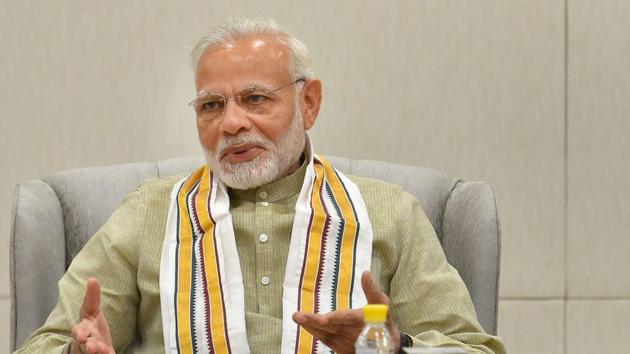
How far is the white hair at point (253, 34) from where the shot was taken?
2.43 meters

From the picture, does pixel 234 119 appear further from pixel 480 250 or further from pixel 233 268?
pixel 480 250

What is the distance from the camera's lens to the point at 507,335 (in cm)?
329

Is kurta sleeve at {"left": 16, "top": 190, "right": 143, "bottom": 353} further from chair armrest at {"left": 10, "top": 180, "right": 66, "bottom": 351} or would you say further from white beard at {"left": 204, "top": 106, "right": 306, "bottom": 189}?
white beard at {"left": 204, "top": 106, "right": 306, "bottom": 189}

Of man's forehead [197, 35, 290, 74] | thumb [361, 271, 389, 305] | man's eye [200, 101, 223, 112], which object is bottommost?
thumb [361, 271, 389, 305]

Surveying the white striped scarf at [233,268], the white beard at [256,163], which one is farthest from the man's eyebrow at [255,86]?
the white striped scarf at [233,268]

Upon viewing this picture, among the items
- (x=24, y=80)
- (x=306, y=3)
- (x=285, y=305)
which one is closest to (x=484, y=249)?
(x=285, y=305)

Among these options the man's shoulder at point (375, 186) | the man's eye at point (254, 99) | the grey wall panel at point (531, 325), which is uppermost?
the man's eye at point (254, 99)

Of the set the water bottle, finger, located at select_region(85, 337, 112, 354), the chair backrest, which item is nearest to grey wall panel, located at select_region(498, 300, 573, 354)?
the chair backrest

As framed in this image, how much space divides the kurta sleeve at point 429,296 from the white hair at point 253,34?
42cm

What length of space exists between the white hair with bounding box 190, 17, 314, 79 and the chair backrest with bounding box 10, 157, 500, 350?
0.40 metres

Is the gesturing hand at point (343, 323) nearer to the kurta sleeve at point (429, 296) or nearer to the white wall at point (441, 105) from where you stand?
the kurta sleeve at point (429, 296)

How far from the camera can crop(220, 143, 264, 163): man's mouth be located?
2.37m

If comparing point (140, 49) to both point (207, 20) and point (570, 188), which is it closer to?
point (207, 20)

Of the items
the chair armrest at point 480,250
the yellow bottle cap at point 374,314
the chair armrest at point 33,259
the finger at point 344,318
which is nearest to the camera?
the yellow bottle cap at point 374,314
